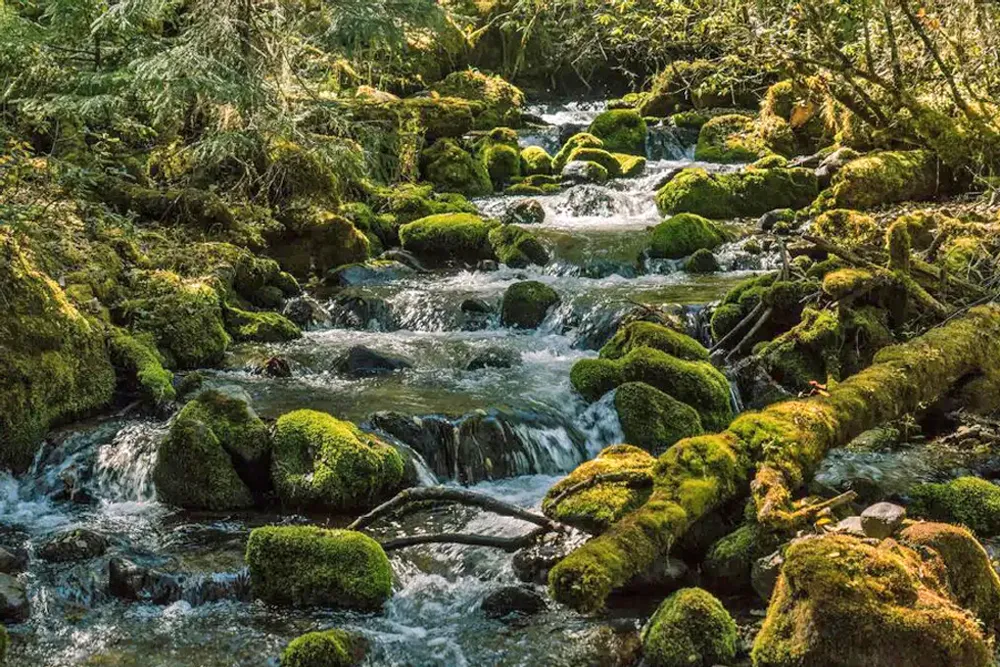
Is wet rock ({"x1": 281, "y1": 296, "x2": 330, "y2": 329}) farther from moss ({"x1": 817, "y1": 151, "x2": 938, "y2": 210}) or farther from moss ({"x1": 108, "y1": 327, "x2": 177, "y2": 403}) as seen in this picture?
moss ({"x1": 817, "y1": 151, "x2": 938, "y2": 210})

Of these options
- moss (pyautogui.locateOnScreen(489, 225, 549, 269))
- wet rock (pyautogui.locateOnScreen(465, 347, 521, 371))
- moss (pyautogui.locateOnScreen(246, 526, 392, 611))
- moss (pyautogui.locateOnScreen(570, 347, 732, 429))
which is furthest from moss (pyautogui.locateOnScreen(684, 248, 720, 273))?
moss (pyautogui.locateOnScreen(246, 526, 392, 611))

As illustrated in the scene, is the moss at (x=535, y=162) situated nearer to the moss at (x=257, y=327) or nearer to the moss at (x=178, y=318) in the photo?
the moss at (x=257, y=327)

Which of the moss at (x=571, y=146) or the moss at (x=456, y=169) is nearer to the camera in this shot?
the moss at (x=456, y=169)

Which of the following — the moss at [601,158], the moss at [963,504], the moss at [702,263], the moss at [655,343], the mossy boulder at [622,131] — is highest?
the mossy boulder at [622,131]

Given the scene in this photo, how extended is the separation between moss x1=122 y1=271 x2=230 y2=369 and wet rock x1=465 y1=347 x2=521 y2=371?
2.96 m

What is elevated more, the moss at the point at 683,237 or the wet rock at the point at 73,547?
the moss at the point at 683,237

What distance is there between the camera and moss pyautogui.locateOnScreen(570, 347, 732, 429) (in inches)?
340

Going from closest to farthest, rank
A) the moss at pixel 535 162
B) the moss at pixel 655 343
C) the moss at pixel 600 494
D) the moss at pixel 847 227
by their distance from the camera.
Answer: the moss at pixel 600 494
the moss at pixel 655 343
the moss at pixel 847 227
the moss at pixel 535 162

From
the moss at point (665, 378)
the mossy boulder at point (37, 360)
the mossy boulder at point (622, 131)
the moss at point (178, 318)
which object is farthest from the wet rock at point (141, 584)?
the mossy boulder at point (622, 131)

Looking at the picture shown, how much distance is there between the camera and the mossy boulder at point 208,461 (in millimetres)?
7012

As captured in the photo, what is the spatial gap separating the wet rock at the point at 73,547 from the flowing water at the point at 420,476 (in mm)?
86

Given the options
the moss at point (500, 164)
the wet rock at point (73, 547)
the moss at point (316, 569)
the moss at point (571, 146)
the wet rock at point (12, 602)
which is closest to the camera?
the wet rock at point (12, 602)

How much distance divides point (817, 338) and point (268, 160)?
8.93 meters

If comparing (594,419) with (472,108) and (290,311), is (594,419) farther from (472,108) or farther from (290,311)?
(472,108)
